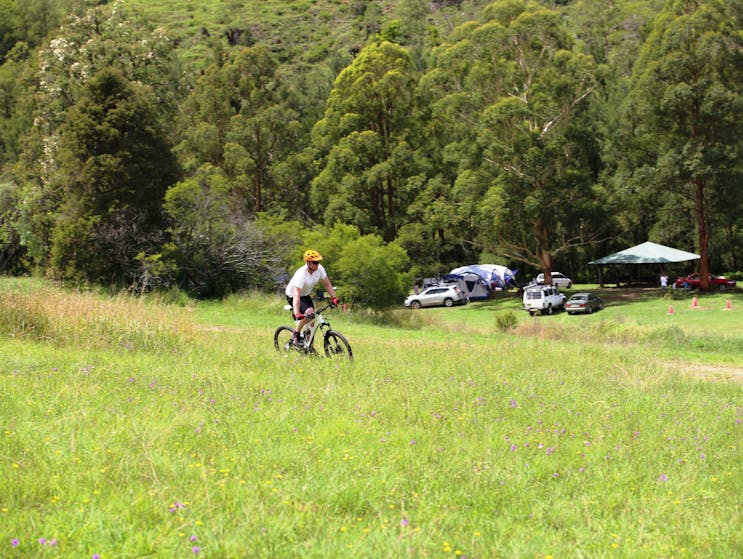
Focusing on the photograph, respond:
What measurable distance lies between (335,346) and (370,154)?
123ft

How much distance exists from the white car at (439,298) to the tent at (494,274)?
6.22m

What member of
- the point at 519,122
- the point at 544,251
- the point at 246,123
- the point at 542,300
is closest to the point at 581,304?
the point at 542,300

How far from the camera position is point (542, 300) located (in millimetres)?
40812

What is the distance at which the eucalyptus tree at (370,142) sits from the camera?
4625 centimetres

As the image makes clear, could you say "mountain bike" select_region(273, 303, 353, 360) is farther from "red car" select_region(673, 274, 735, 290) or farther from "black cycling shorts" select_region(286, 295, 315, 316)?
"red car" select_region(673, 274, 735, 290)

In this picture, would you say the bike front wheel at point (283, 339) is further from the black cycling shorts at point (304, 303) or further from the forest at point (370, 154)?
the forest at point (370, 154)

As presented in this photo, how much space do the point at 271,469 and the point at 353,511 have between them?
0.75 meters

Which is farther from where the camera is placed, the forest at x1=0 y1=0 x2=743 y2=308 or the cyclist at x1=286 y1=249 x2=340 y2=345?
the forest at x1=0 y1=0 x2=743 y2=308

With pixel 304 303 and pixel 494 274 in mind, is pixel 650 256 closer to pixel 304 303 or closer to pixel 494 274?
pixel 494 274

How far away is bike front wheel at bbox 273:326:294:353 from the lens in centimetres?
1066

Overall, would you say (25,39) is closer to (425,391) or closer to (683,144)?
(683,144)

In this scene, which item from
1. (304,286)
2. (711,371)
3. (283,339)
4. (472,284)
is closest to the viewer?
(304,286)

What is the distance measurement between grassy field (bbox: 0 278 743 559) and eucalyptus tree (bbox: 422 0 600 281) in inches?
1360

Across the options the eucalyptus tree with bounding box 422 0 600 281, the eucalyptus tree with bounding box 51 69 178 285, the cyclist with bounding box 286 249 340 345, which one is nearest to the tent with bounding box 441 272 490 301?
the eucalyptus tree with bounding box 422 0 600 281
